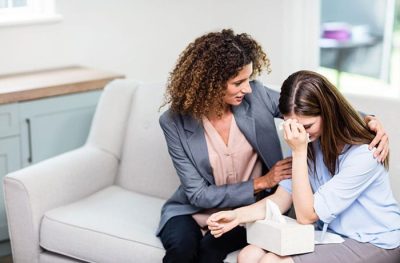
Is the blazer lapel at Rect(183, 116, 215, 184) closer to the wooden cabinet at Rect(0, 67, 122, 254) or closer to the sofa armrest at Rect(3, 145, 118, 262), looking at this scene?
the sofa armrest at Rect(3, 145, 118, 262)

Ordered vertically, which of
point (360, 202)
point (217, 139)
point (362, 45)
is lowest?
point (360, 202)

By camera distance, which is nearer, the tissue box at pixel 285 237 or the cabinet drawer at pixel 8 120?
the tissue box at pixel 285 237

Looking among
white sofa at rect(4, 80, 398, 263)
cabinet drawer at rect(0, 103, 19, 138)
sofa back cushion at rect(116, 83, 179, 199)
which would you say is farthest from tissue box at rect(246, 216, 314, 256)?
cabinet drawer at rect(0, 103, 19, 138)

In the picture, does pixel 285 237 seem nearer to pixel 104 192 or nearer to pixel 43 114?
pixel 104 192

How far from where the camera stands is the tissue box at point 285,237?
2.36 meters

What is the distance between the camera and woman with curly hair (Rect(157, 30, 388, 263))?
2.65 metres

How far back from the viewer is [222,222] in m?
2.57

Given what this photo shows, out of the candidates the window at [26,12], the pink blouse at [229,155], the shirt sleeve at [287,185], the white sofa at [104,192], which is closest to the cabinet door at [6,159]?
the white sofa at [104,192]

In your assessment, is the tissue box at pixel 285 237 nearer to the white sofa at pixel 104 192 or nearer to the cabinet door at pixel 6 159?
the white sofa at pixel 104 192

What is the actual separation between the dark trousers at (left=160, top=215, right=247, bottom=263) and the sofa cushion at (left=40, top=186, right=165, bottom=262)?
7 cm

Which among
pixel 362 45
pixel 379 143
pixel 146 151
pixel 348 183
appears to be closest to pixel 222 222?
pixel 348 183

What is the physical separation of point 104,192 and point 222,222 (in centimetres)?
88

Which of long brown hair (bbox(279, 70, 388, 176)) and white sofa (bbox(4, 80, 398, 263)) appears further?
white sofa (bbox(4, 80, 398, 263))

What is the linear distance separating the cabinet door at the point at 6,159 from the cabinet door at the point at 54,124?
4 centimetres
